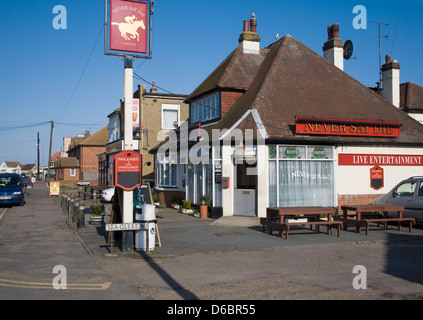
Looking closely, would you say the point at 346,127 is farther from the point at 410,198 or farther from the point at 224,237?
the point at 224,237

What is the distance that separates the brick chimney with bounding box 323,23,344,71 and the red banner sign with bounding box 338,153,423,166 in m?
6.59

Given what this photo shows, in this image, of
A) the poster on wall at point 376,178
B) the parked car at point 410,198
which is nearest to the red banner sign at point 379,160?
the poster on wall at point 376,178

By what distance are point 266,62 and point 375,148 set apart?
701 centimetres

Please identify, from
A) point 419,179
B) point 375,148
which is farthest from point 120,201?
point 375,148

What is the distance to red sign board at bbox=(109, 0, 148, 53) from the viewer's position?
1098 centimetres

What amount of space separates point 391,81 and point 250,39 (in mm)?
8791

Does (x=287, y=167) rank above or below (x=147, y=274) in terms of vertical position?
above

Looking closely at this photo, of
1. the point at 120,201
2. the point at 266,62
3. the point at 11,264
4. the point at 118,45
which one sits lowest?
the point at 11,264

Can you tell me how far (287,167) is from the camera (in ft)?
56.4

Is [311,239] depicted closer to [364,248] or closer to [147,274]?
[364,248]

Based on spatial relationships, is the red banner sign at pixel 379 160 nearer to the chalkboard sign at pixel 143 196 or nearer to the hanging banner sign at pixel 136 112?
the chalkboard sign at pixel 143 196

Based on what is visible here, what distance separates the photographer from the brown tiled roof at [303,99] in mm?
17633

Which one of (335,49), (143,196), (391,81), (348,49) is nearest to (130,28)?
(143,196)

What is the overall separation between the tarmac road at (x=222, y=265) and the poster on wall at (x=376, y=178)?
3860mm
